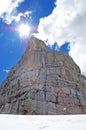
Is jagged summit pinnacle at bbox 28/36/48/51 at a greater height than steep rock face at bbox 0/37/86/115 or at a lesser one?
greater

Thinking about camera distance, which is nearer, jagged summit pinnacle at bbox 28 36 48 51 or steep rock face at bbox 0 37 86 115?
steep rock face at bbox 0 37 86 115

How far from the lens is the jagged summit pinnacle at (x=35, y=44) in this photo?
40969 mm

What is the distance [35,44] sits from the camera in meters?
41.4

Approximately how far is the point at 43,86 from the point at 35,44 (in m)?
12.6

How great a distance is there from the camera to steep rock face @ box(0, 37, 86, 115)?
97.9 feet

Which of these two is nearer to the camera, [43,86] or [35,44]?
[43,86]

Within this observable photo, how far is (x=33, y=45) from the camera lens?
41188mm

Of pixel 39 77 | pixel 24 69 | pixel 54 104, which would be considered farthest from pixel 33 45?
pixel 54 104

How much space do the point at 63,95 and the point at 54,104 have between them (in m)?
2.63

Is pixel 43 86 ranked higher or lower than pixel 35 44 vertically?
lower

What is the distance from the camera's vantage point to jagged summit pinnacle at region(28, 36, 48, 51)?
134 feet

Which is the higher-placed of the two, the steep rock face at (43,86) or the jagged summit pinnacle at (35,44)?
the jagged summit pinnacle at (35,44)

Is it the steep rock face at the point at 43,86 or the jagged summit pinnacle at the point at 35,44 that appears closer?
the steep rock face at the point at 43,86
